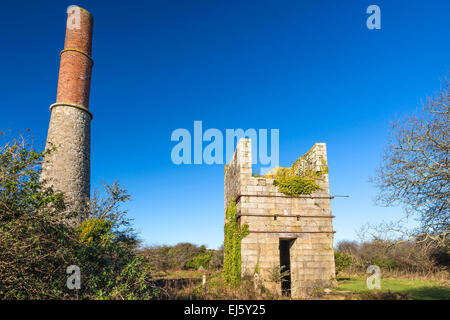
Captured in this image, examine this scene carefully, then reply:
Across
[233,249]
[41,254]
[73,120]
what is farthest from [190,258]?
[41,254]

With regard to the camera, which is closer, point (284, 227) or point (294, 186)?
point (284, 227)

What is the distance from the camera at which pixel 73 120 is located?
52.4 feet

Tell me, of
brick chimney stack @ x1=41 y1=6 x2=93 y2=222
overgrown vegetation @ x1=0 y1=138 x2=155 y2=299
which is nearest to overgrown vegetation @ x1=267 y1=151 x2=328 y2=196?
overgrown vegetation @ x1=0 y1=138 x2=155 y2=299

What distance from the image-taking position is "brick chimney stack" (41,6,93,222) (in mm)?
15039

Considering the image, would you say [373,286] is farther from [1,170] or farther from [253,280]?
[1,170]

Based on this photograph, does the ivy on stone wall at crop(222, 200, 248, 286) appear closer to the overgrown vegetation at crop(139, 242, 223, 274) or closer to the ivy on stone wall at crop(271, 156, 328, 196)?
the ivy on stone wall at crop(271, 156, 328, 196)

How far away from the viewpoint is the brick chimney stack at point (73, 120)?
15.0 meters

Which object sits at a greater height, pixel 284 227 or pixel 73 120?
pixel 73 120

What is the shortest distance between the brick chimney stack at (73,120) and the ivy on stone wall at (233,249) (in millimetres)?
7781

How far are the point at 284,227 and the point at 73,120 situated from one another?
1252 centimetres

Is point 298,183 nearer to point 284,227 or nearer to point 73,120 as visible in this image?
point 284,227

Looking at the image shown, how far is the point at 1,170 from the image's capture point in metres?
7.35
